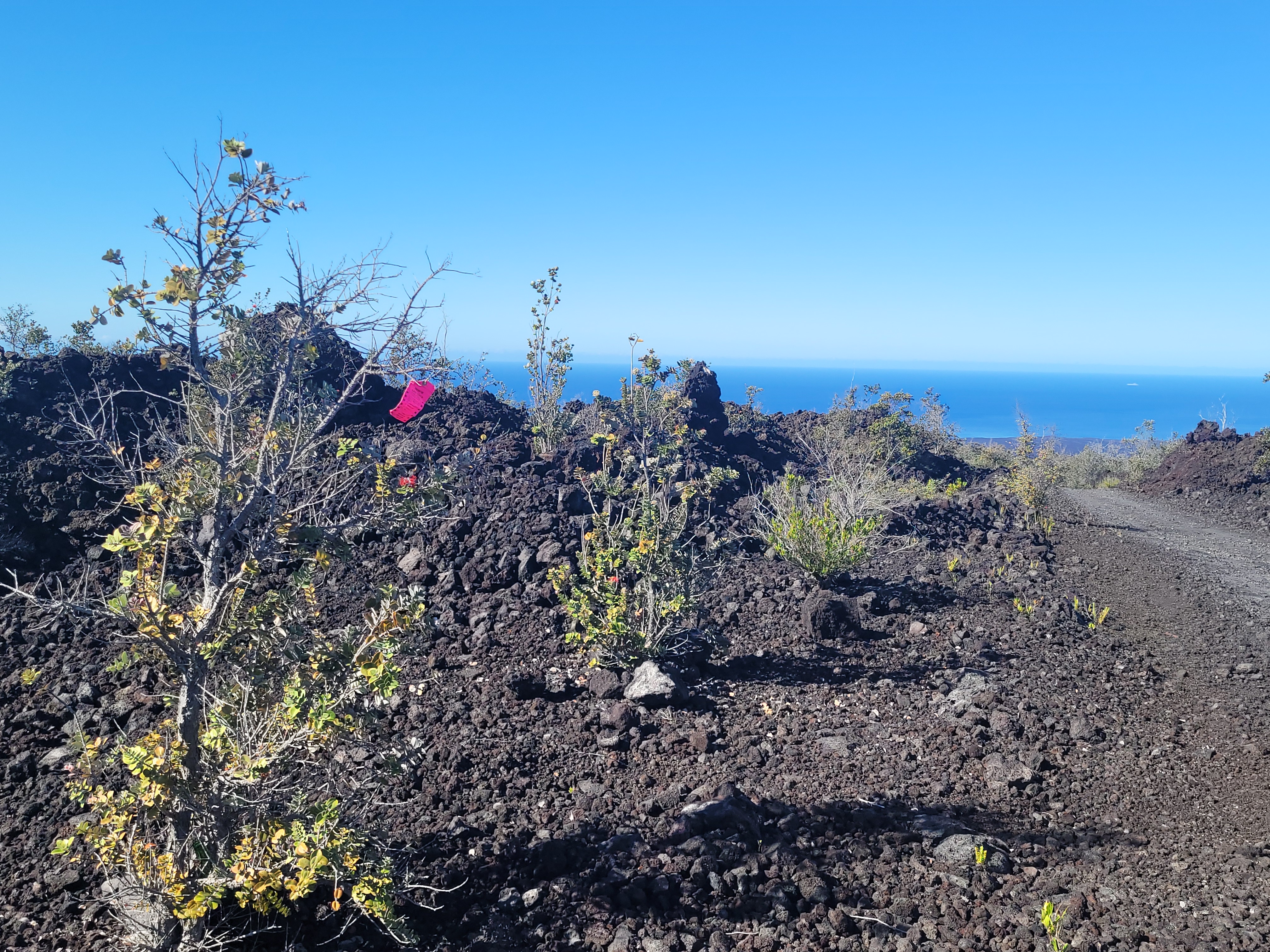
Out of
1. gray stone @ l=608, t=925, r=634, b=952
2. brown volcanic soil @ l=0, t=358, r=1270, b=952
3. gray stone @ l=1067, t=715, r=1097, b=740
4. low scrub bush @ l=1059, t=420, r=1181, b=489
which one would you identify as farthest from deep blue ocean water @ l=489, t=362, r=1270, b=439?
gray stone @ l=608, t=925, r=634, b=952

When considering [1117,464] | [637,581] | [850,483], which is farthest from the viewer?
[1117,464]

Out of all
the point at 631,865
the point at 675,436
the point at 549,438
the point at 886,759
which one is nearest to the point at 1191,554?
the point at 675,436

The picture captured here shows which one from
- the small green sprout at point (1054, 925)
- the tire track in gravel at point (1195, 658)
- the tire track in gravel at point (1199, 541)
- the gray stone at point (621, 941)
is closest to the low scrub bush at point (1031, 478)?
the tire track in gravel at point (1195, 658)

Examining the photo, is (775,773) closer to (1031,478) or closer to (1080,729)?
(1080,729)

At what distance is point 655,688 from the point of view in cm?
455

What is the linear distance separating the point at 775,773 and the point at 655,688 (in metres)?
0.93

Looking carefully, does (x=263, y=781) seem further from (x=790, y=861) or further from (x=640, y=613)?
(x=640, y=613)

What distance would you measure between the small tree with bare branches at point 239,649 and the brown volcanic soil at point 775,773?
277 mm

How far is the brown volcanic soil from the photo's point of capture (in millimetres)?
2826

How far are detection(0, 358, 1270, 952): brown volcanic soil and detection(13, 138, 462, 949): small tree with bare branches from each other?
28cm

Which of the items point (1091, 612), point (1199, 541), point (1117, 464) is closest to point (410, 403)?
point (1091, 612)

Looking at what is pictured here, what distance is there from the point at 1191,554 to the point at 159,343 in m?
11.0

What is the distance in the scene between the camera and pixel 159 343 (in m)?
2.39

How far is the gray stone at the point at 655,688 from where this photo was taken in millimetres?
4531
